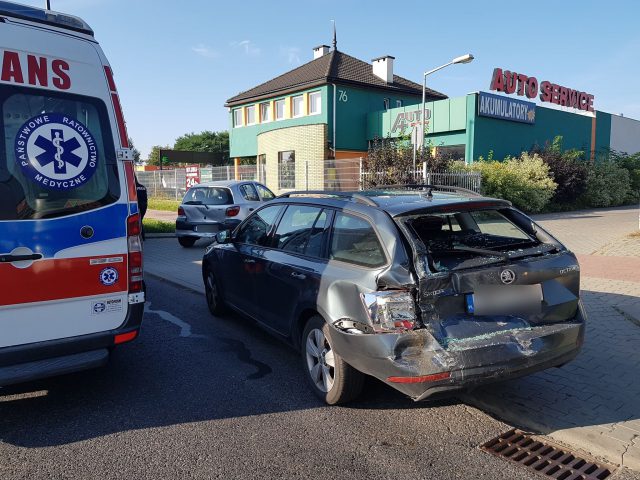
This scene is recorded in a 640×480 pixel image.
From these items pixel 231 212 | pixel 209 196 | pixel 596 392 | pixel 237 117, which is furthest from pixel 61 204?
pixel 237 117

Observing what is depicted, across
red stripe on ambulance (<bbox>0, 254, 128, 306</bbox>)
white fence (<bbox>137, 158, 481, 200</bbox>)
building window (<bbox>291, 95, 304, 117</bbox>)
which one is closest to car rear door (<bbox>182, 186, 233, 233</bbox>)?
white fence (<bbox>137, 158, 481, 200</bbox>)

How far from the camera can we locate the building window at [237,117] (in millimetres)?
37325

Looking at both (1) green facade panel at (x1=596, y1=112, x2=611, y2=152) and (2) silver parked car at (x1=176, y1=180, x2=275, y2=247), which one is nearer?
(2) silver parked car at (x1=176, y1=180, x2=275, y2=247)

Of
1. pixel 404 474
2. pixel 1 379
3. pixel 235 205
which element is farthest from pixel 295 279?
pixel 235 205

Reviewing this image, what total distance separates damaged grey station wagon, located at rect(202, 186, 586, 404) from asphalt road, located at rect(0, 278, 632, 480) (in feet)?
1.20

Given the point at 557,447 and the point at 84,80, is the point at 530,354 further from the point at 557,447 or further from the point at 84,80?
the point at 84,80

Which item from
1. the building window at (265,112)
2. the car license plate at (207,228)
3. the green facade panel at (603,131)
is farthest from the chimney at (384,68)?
the car license plate at (207,228)

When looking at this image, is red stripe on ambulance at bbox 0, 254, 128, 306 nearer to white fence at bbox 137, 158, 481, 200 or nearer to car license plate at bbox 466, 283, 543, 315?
car license plate at bbox 466, 283, 543, 315

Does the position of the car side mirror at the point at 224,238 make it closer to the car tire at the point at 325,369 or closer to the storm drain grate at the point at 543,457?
the car tire at the point at 325,369

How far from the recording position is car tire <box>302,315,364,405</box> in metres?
3.78

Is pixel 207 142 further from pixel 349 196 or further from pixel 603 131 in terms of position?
pixel 349 196

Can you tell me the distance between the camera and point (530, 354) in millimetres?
3463

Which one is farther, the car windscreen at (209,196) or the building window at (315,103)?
the building window at (315,103)

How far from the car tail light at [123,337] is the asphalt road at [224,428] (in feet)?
1.63
